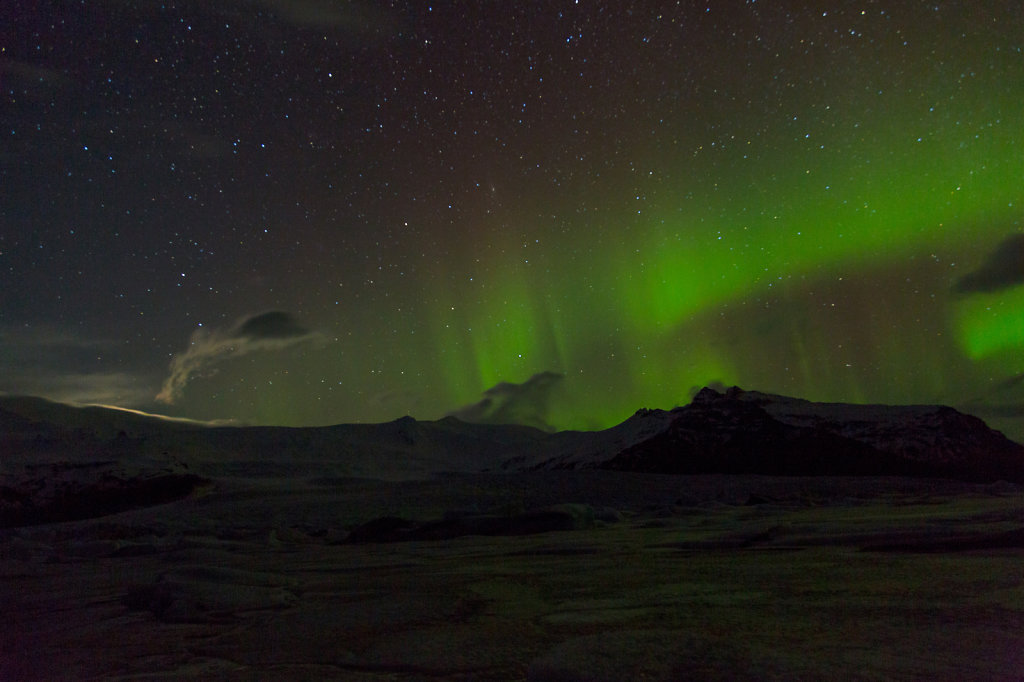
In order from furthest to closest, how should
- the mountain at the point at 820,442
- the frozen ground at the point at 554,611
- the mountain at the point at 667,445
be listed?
the mountain at the point at 820,442 → the mountain at the point at 667,445 → the frozen ground at the point at 554,611

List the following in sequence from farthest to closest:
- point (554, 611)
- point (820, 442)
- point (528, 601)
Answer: point (820, 442)
point (528, 601)
point (554, 611)

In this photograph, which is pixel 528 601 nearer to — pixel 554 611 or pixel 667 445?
pixel 554 611

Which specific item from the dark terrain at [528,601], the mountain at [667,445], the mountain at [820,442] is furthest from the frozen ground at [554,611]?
the mountain at [820,442]

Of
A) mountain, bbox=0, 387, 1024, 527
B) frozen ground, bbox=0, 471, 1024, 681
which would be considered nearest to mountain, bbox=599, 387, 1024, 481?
mountain, bbox=0, 387, 1024, 527

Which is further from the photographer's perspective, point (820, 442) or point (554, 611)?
point (820, 442)

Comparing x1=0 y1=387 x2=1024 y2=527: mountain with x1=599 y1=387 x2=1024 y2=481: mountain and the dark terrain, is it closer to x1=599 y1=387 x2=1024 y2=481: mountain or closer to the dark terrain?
x1=599 y1=387 x2=1024 y2=481: mountain

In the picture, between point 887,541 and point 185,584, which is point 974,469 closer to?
point 887,541

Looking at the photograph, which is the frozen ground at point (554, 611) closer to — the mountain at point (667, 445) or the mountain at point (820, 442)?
the mountain at point (667, 445)

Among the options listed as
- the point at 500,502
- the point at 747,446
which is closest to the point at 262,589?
the point at 500,502

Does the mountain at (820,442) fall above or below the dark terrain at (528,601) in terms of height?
above

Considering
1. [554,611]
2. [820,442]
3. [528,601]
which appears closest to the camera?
[554,611]

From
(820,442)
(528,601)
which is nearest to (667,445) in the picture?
(820,442)

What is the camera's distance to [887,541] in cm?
411

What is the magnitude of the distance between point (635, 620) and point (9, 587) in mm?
4573
